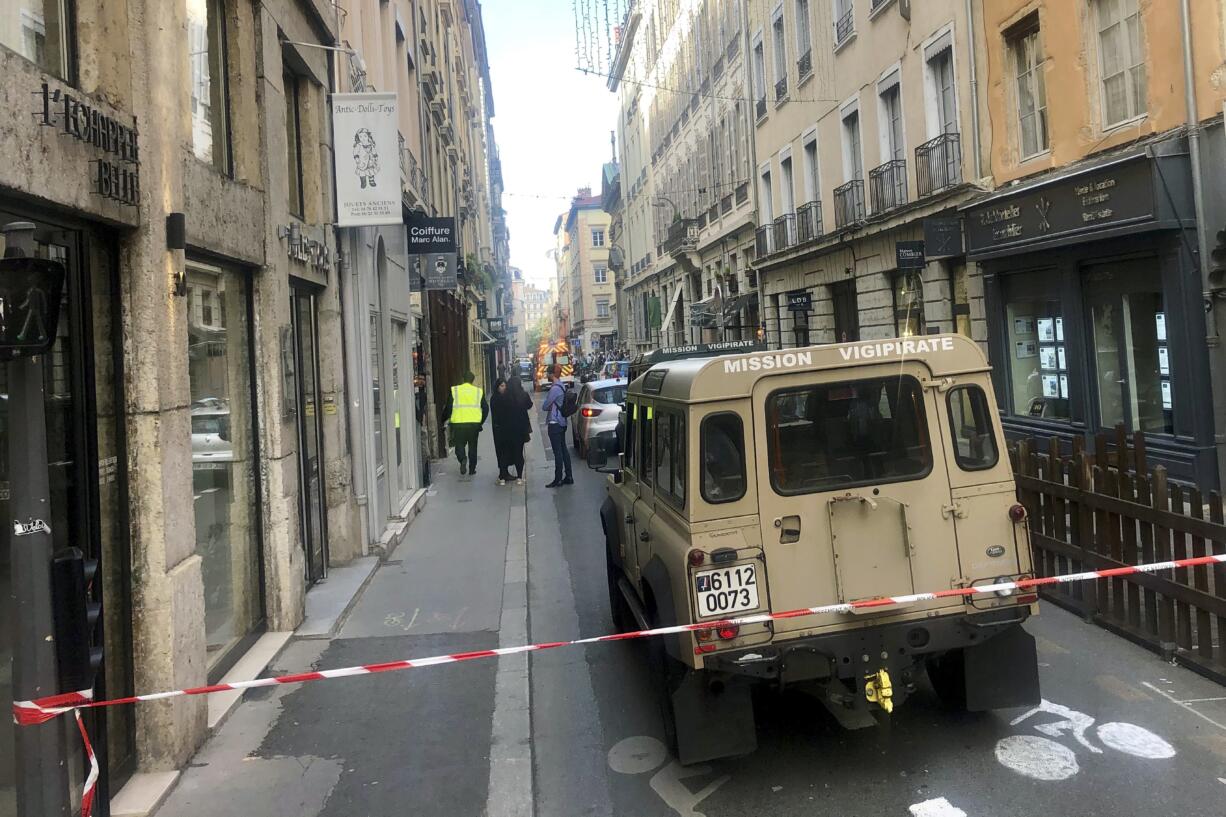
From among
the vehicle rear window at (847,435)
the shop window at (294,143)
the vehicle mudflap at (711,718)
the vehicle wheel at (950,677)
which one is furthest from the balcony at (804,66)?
the vehicle mudflap at (711,718)

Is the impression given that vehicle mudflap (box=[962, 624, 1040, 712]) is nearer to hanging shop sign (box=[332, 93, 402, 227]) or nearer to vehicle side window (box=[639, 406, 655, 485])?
vehicle side window (box=[639, 406, 655, 485])

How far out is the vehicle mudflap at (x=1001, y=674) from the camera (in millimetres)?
4609

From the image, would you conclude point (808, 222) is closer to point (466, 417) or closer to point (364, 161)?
point (466, 417)

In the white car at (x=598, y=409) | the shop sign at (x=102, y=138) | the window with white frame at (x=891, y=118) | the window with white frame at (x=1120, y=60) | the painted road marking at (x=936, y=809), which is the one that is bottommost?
the painted road marking at (x=936, y=809)

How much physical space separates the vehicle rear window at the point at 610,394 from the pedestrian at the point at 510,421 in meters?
2.92

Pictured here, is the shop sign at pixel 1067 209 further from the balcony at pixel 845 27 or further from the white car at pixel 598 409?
the balcony at pixel 845 27

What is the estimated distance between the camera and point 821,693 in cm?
468

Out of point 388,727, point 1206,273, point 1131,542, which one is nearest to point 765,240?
point 1206,273

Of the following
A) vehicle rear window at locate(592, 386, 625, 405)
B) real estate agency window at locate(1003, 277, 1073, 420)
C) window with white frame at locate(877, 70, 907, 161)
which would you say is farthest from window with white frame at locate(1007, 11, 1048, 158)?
vehicle rear window at locate(592, 386, 625, 405)

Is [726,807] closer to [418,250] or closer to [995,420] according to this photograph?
[995,420]

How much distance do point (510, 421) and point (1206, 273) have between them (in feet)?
32.4

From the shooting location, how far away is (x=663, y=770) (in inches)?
187

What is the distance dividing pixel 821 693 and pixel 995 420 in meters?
1.61

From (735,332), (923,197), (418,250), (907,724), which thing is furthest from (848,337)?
(907,724)
